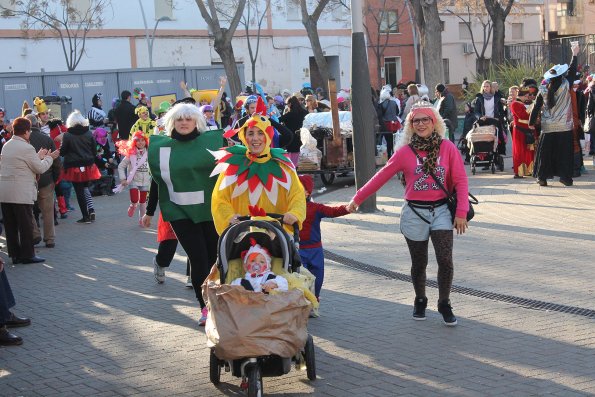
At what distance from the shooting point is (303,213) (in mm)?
7273

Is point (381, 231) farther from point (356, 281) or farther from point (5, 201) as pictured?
point (5, 201)

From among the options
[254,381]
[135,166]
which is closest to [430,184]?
[254,381]

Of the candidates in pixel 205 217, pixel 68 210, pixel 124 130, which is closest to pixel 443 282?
pixel 205 217

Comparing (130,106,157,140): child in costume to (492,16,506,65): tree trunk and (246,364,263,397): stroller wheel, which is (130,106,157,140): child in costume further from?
(492,16,506,65): tree trunk

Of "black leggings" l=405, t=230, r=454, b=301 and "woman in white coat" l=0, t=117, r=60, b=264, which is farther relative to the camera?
"woman in white coat" l=0, t=117, r=60, b=264

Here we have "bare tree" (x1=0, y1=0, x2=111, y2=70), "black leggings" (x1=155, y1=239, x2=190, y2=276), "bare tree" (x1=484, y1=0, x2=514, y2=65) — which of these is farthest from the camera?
"bare tree" (x1=0, y1=0, x2=111, y2=70)

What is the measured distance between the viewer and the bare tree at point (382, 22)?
2349 inches

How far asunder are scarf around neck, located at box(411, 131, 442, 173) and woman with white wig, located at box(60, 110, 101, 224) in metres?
9.34

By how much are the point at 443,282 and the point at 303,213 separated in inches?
54.3

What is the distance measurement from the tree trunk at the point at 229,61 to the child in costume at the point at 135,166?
51.0ft

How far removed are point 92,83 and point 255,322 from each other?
80.5ft

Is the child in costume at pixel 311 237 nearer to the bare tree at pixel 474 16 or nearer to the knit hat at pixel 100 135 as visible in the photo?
the knit hat at pixel 100 135

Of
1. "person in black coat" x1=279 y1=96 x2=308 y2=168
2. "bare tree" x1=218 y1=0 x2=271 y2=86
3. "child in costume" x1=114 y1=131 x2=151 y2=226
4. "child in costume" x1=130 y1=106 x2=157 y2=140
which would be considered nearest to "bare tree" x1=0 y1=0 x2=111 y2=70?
"bare tree" x1=218 y1=0 x2=271 y2=86

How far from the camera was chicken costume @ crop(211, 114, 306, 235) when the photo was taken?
7375 mm
